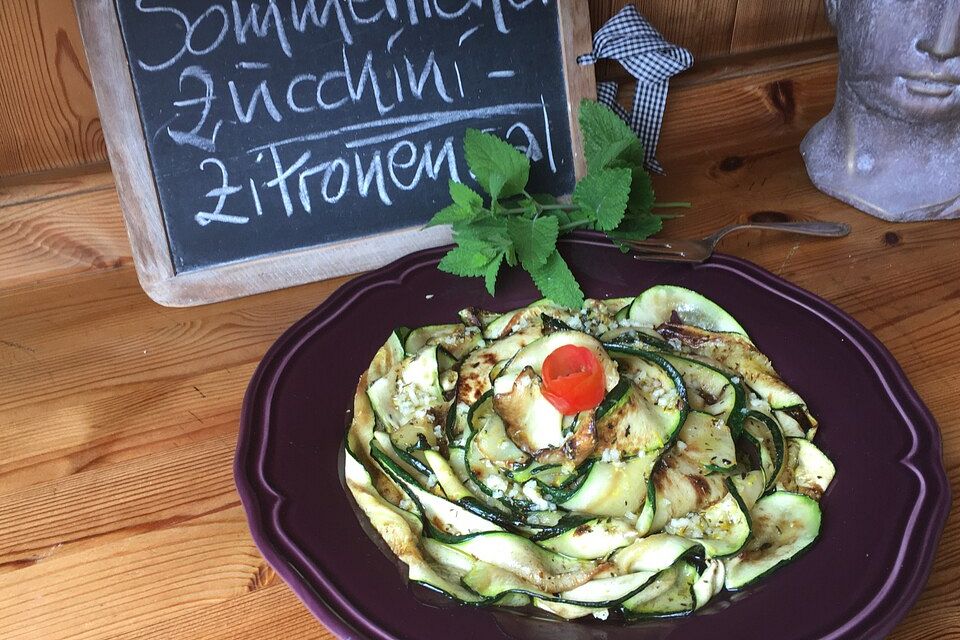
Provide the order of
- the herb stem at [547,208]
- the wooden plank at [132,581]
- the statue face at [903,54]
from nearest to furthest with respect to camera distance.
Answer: the wooden plank at [132,581], the statue face at [903,54], the herb stem at [547,208]

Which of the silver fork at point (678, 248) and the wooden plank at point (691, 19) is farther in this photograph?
the wooden plank at point (691, 19)

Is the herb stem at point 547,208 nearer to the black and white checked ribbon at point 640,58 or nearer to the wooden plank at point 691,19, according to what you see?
the black and white checked ribbon at point 640,58

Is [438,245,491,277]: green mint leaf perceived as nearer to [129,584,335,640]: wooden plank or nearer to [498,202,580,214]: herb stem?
[498,202,580,214]: herb stem

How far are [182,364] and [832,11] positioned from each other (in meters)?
1.31

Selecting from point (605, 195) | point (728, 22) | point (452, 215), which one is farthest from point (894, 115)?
point (452, 215)

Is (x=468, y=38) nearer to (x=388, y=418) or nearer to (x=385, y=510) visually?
(x=388, y=418)

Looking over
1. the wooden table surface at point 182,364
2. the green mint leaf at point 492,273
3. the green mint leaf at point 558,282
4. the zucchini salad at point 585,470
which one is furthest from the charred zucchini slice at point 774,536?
the green mint leaf at point 492,273

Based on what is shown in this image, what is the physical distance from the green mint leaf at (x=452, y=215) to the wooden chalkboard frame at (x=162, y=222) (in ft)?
0.27

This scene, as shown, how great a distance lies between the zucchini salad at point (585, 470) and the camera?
104cm

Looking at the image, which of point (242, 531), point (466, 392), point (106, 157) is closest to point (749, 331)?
point (466, 392)

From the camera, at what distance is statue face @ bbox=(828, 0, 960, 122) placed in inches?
54.9

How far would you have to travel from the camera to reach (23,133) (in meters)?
1.52

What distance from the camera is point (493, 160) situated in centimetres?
152

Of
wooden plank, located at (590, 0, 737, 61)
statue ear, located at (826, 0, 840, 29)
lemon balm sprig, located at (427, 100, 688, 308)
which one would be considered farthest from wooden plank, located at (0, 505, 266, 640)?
statue ear, located at (826, 0, 840, 29)
